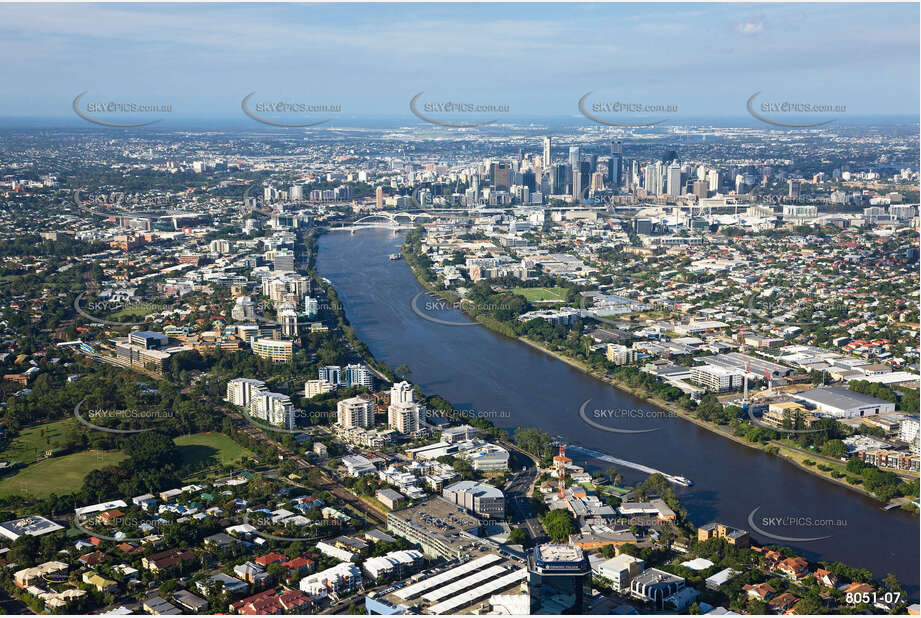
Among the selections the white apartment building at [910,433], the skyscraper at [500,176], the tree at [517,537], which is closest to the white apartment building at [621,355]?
the white apartment building at [910,433]

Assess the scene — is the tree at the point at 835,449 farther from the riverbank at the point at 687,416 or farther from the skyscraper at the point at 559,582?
the skyscraper at the point at 559,582

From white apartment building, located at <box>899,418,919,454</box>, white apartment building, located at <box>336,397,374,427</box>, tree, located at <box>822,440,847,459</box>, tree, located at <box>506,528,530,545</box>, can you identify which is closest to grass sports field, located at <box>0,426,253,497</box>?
white apartment building, located at <box>336,397,374,427</box>

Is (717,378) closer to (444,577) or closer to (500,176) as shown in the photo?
(444,577)

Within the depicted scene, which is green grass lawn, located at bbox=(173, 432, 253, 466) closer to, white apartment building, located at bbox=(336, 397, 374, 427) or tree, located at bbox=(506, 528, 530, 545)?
white apartment building, located at bbox=(336, 397, 374, 427)

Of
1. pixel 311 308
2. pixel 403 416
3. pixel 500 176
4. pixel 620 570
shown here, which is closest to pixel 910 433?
pixel 620 570

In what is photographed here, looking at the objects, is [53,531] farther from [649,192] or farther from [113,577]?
[649,192]

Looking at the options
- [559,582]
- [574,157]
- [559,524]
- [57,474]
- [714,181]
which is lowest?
[57,474]

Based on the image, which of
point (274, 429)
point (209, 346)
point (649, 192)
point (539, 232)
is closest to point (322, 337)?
Answer: point (209, 346)

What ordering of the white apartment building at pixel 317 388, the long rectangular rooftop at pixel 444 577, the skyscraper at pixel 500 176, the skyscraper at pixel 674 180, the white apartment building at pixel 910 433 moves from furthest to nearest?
the skyscraper at pixel 500 176 → the skyscraper at pixel 674 180 → the white apartment building at pixel 317 388 → the white apartment building at pixel 910 433 → the long rectangular rooftop at pixel 444 577
